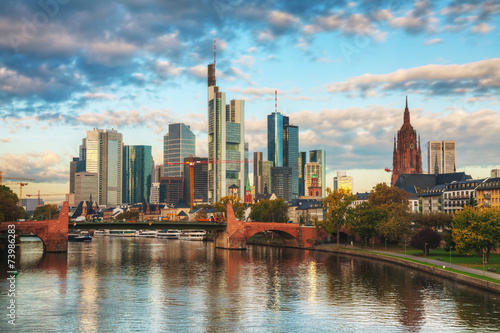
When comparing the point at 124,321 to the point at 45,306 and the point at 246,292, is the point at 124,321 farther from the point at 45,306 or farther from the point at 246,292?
the point at 246,292

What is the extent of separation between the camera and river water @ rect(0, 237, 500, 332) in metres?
55.6

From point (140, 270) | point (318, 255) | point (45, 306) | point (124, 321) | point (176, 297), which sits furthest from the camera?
point (318, 255)

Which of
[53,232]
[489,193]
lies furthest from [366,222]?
[53,232]

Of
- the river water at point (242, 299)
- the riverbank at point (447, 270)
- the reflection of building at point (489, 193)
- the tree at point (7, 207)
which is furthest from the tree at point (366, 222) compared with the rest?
the tree at point (7, 207)

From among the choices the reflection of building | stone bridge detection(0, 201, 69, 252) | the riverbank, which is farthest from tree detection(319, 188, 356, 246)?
stone bridge detection(0, 201, 69, 252)

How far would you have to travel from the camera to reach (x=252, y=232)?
525 ft

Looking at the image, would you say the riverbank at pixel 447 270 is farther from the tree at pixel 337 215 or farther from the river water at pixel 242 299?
the tree at pixel 337 215

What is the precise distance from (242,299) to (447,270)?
3466cm

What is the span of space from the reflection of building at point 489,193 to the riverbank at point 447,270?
55.3 metres

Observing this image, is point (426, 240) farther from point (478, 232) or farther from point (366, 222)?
point (478, 232)

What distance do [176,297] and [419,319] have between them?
30157 mm

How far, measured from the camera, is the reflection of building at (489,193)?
160 m

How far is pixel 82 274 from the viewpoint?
94812mm

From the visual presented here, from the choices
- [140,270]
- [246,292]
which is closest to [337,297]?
[246,292]
